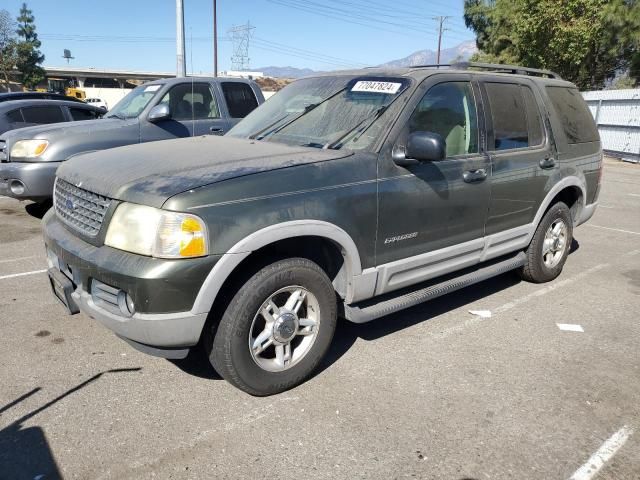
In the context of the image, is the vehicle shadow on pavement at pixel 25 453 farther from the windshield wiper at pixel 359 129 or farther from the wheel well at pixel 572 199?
the wheel well at pixel 572 199

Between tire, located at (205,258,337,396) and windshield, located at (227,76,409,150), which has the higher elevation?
windshield, located at (227,76,409,150)

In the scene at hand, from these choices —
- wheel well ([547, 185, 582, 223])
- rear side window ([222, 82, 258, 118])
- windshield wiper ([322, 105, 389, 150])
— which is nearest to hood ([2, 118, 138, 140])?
rear side window ([222, 82, 258, 118])

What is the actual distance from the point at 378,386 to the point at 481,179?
5.80 ft

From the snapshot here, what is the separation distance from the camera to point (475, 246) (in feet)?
13.9

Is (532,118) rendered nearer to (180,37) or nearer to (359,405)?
(359,405)

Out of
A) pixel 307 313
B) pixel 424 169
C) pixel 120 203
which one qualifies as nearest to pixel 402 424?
pixel 307 313

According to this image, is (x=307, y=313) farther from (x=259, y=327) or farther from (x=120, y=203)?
(x=120, y=203)

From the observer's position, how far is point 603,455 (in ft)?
9.09

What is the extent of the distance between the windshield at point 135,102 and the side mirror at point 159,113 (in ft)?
2.25

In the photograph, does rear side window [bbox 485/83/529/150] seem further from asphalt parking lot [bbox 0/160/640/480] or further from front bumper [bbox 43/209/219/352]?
front bumper [bbox 43/209/219/352]

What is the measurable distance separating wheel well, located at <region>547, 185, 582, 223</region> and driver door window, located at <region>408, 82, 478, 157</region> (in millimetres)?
1678

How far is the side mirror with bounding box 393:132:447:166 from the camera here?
11.0 feet

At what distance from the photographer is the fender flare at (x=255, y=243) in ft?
9.10

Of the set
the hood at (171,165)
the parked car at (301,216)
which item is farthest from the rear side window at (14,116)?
the hood at (171,165)
